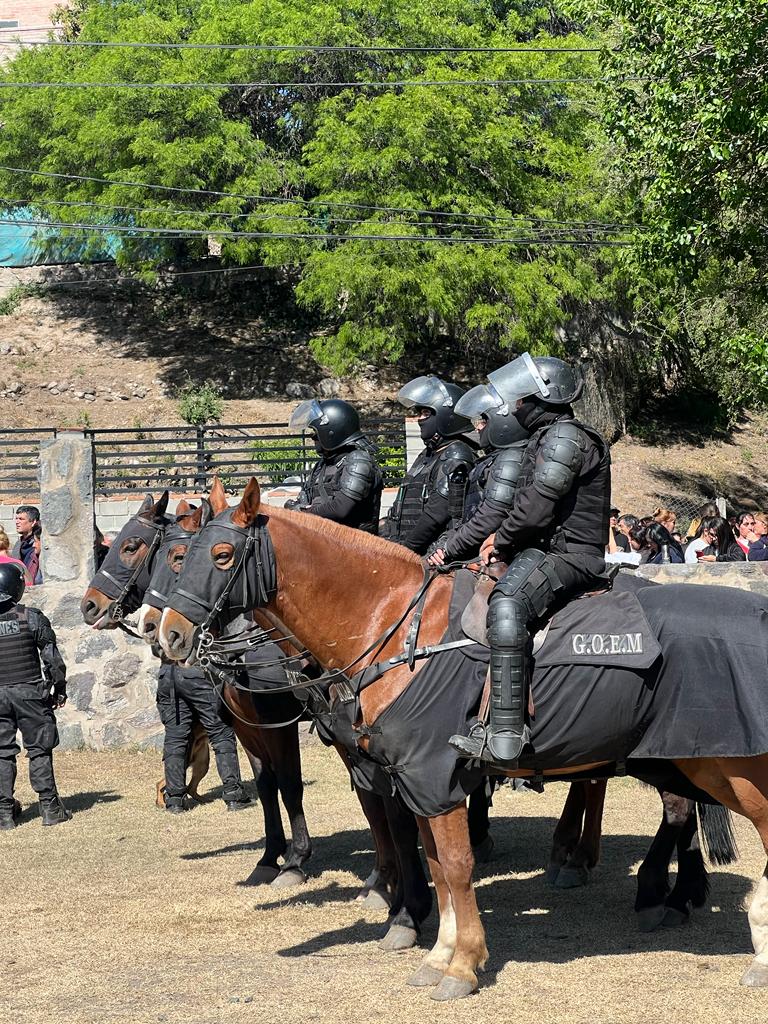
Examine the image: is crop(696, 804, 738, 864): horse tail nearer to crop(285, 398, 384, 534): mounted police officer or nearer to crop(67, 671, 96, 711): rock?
crop(285, 398, 384, 534): mounted police officer

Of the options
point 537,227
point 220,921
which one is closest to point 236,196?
point 537,227

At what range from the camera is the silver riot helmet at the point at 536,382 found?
646cm

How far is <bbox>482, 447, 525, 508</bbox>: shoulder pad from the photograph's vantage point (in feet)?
24.3

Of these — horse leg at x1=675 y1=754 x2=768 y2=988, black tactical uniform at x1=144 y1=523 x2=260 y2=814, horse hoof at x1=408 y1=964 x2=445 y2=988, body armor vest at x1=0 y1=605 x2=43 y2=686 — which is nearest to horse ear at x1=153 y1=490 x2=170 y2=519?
black tactical uniform at x1=144 y1=523 x2=260 y2=814

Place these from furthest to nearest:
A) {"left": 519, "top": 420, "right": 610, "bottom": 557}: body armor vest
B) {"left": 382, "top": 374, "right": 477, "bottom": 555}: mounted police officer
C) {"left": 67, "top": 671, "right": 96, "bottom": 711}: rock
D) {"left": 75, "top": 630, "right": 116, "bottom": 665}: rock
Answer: {"left": 75, "top": 630, "right": 116, "bottom": 665}: rock → {"left": 67, "top": 671, "right": 96, "bottom": 711}: rock → {"left": 382, "top": 374, "right": 477, "bottom": 555}: mounted police officer → {"left": 519, "top": 420, "right": 610, "bottom": 557}: body armor vest

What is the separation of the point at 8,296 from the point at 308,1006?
132ft

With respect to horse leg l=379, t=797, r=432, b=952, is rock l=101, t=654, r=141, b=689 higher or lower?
lower

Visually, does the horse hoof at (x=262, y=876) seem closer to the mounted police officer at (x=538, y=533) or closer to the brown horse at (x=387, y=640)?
the brown horse at (x=387, y=640)

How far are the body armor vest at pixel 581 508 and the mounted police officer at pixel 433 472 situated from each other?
8.84 feet

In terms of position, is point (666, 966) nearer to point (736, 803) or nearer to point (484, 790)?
point (736, 803)

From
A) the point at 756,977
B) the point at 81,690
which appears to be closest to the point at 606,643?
the point at 756,977

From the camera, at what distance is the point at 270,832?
876 cm

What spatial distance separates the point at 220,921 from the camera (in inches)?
301

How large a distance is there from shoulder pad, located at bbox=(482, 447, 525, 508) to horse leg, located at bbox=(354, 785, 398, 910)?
78.3 inches
